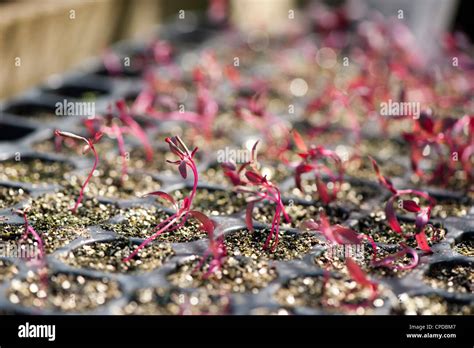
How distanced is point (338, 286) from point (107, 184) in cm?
80

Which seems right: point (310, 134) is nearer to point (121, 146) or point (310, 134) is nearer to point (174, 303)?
point (121, 146)

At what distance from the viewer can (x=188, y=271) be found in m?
1.44

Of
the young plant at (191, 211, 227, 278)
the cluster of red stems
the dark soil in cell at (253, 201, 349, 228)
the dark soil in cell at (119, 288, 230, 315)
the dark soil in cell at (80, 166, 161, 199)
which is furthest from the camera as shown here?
the dark soil in cell at (80, 166, 161, 199)

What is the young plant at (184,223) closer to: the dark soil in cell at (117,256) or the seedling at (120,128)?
the dark soil in cell at (117,256)

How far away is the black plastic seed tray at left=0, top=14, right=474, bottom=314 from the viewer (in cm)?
131

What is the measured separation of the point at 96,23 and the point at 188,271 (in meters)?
2.03

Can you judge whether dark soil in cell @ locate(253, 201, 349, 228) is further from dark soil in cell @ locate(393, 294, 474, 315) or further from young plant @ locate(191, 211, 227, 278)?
dark soil in cell @ locate(393, 294, 474, 315)

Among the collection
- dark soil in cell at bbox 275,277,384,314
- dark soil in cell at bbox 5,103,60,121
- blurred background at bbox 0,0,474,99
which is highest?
blurred background at bbox 0,0,474,99

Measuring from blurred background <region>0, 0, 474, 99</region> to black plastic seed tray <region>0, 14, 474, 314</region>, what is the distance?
2.57ft

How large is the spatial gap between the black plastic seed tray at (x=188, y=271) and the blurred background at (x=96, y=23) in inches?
30.8

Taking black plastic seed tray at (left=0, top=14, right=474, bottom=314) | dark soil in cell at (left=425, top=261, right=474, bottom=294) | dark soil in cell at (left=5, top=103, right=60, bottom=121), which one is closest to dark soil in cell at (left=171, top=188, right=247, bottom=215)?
black plastic seed tray at (left=0, top=14, right=474, bottom=314)

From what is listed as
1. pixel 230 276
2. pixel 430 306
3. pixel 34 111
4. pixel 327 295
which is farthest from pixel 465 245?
pixel 34 111

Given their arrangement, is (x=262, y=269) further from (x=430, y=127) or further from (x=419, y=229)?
(x=430, y=127)

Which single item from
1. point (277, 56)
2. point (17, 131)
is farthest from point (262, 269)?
point (277, 56)
